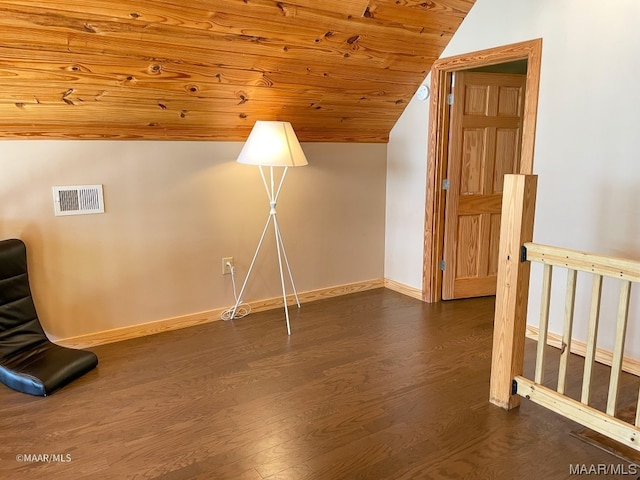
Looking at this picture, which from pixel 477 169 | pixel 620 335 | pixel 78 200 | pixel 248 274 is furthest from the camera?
pixel 477 169

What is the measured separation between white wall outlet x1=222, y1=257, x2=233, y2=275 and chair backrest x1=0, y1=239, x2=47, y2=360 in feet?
4.20

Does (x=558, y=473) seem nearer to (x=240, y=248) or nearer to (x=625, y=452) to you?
(x=625, y=452)

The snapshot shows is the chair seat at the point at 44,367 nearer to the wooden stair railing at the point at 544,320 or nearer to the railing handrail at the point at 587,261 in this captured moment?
the wooden stair railing at the point at 544,320

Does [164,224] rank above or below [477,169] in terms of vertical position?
below

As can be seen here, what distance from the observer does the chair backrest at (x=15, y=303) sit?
108 inches

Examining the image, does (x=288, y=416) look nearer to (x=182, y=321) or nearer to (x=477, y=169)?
(x=182, y=321)

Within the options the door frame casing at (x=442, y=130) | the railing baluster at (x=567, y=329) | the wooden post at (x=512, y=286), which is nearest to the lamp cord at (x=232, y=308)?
the door frame casing at (x=442, y=130)

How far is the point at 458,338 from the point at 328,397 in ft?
3.96

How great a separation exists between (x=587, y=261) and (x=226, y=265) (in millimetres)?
2495

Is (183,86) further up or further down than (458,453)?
further up

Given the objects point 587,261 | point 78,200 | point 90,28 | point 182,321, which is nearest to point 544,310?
point 587,261

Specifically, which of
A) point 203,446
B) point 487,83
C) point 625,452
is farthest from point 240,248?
point 625,452

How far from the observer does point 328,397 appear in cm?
258

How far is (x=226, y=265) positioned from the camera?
3750mm
